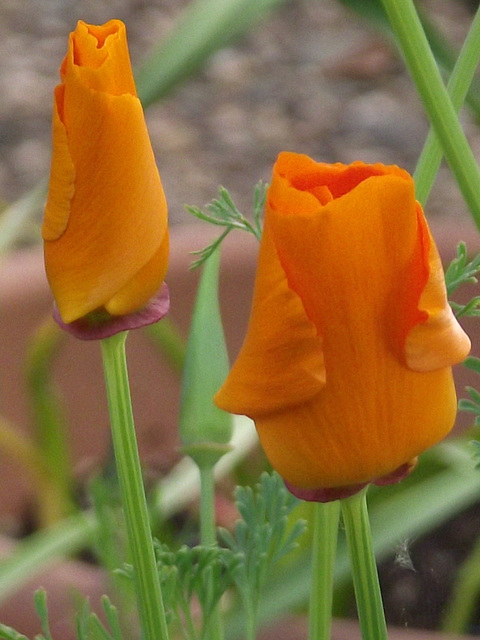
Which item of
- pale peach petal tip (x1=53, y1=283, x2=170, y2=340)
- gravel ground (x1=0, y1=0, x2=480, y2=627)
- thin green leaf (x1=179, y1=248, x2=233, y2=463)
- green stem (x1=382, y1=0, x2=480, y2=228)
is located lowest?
gravel ground (x1=0, y1=0, x2=480, y2=627)

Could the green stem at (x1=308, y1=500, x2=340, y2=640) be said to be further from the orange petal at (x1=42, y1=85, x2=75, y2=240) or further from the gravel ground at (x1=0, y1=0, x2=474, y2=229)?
the gravel ground at (x1=0, y1=0, x2=474, y2=229)

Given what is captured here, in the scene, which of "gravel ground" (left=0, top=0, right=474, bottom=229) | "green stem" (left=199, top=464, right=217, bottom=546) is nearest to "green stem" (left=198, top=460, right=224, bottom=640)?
"green stem" (left=199, top=464, right=217, bottom=546)

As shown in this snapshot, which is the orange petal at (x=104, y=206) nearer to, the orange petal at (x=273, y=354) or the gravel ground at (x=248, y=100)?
the orange petal at (x=273, y=354)

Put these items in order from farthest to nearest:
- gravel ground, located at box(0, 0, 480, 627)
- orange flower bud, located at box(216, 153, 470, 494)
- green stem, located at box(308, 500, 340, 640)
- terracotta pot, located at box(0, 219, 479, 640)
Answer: gravel ground, located at box(0, 0, 480, 627) → terracotta pot, located at box(0, 219, 479, 640) → green stem, located at box(308, 500, 340, 640) → orange flower bud, located at box(216, 153, 470, 494)

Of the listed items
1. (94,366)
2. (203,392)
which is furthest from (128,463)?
(94,366)

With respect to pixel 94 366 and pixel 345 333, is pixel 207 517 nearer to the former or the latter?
pixel 345 333

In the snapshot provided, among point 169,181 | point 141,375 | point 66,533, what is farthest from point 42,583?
point 169,181
